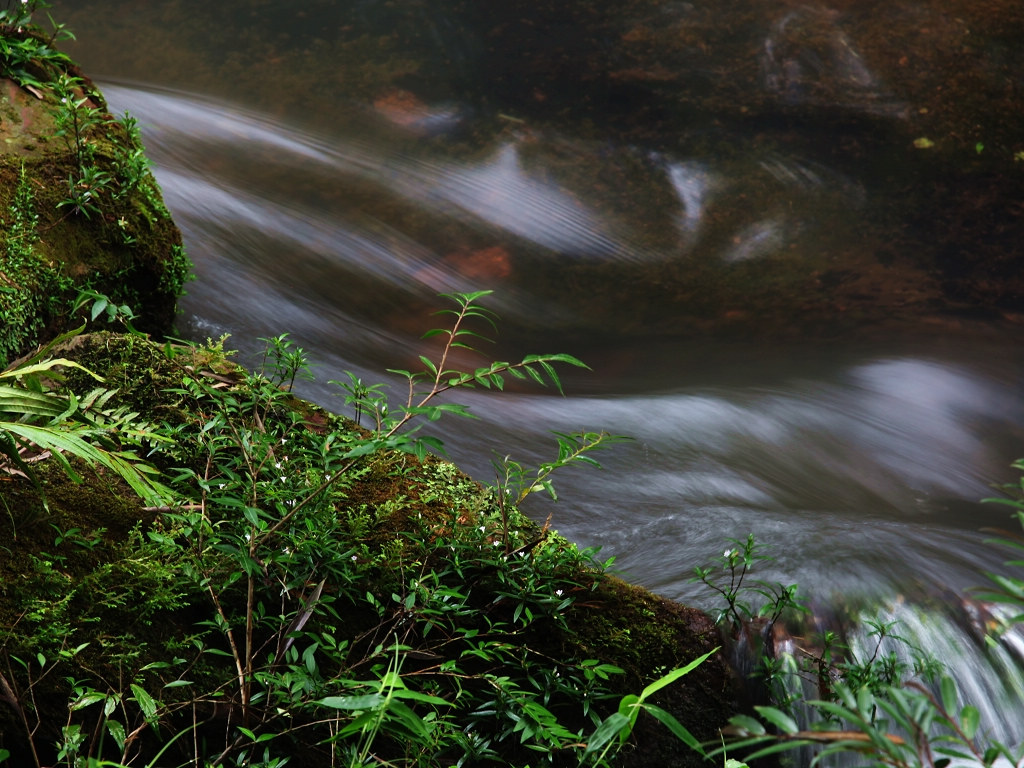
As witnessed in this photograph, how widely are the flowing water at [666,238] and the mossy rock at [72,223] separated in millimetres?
653

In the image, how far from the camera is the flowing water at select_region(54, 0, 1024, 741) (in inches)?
164

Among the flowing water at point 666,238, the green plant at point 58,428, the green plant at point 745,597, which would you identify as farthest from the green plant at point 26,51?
the green plant at point 745,597

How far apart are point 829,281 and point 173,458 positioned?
20.0 feet

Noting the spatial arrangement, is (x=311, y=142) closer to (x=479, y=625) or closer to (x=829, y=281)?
(x=829, y=281)

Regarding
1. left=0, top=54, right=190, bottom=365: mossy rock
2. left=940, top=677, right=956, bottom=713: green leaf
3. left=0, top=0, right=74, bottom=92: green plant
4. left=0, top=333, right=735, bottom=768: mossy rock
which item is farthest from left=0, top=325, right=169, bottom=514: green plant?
left=0, top=0, right=74, bottom=92: green plant

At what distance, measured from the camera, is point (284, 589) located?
1986 millimetres

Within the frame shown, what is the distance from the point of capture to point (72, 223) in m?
3.39

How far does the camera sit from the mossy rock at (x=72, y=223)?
312 centimetres

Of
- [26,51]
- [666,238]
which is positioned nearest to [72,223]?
[26,51]

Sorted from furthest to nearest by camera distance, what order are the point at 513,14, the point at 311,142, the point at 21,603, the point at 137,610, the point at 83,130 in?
the point at 513,14 < the point at 311,142 < the point at 83,130 < the point at 137,610 < the point at 21,603

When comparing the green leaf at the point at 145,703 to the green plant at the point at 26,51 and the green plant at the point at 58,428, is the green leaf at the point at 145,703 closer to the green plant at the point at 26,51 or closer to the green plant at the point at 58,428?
the green plant at the point at 58,428

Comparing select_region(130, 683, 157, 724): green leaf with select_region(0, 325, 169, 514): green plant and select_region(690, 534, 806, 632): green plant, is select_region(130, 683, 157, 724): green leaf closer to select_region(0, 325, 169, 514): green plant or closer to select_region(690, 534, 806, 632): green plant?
select_region(0, 325, 169, 514): green plant

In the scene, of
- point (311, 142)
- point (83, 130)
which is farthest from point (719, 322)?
point (83, 130)

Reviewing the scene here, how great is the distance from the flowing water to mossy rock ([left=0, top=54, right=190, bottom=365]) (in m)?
0.65
